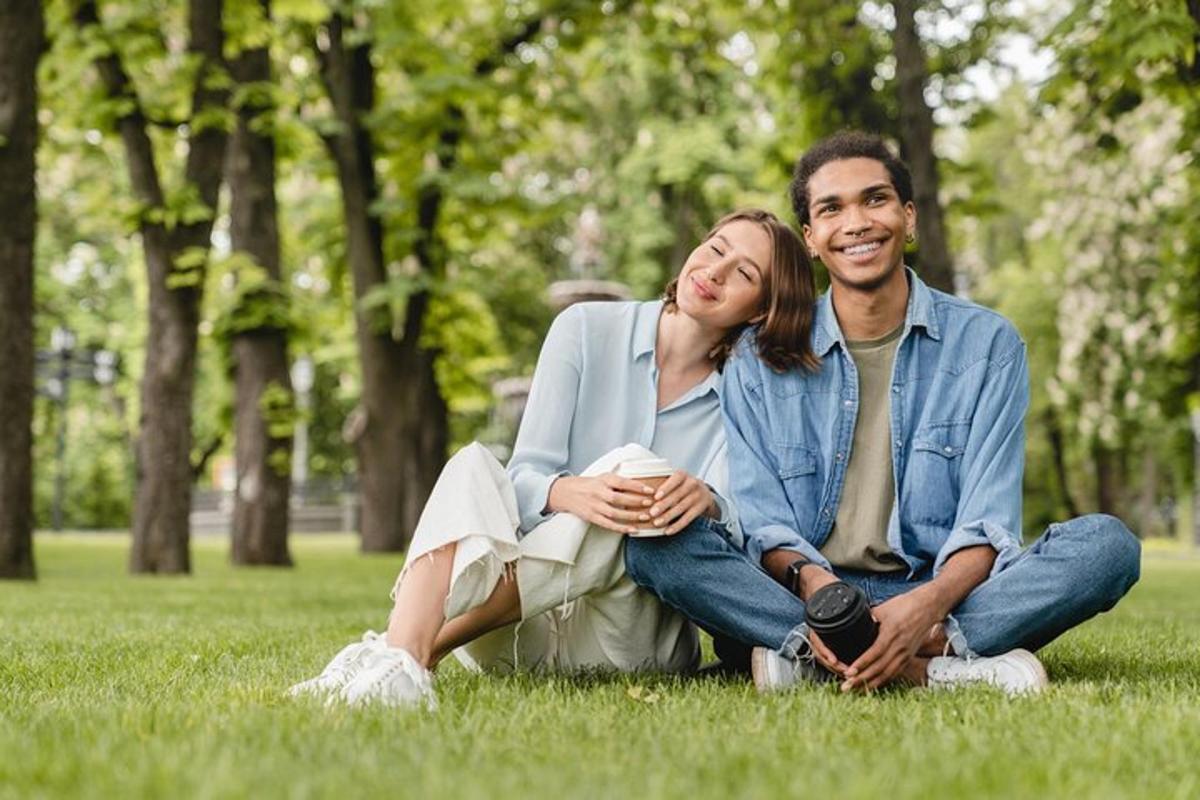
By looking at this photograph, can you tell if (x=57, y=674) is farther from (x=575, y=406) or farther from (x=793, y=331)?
(x=793, y=331)

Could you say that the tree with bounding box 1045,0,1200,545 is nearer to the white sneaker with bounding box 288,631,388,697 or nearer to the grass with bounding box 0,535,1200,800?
the grass with bounding box 0,535,1200,800

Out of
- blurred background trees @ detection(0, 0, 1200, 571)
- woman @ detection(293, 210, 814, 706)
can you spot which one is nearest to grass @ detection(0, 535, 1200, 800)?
woman @ detection(293, 210, 814, 706)

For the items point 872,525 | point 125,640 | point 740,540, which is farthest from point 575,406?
point 125,640

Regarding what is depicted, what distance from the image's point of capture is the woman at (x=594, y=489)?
4.21 meters

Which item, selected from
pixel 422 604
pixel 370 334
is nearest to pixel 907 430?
pixel 422 604

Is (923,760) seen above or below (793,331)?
below

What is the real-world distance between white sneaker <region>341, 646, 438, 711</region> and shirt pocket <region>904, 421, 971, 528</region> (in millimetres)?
1679

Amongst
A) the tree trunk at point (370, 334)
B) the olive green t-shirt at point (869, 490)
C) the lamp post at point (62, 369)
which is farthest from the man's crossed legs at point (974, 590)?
the lamp post at point (62, 369)

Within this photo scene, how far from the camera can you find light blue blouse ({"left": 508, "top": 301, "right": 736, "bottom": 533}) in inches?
185

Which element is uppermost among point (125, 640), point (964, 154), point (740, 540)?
point (964, 154)

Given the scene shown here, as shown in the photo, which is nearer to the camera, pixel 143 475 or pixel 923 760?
pixel 923 760

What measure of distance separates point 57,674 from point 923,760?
3.11 metres

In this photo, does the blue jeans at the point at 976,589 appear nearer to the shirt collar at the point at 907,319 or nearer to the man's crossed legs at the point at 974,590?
the man's crossed legs at the point at 974,590

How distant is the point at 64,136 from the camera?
2058 centimetres
